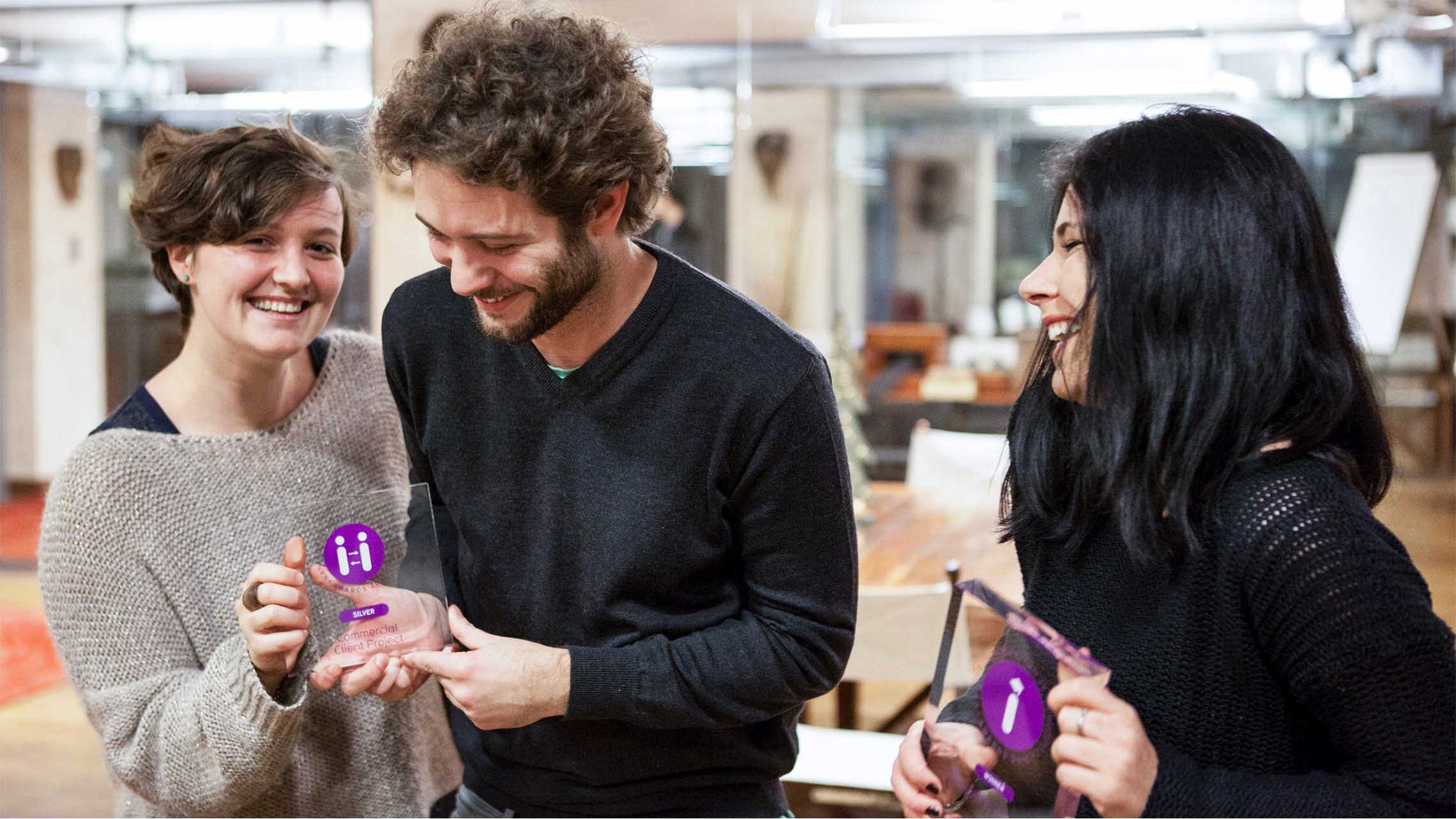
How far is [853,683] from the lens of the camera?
3.87m

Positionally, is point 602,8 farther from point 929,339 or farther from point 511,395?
point 511,395

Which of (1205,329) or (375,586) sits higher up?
(1205,329)

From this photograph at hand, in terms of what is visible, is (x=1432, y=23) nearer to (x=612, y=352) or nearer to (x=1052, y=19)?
(x=1052, y=19)

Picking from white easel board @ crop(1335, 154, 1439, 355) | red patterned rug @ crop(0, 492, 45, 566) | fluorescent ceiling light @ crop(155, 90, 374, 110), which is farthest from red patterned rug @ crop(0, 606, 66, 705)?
white easel board @ crop(1335, 154, 1439, 355)

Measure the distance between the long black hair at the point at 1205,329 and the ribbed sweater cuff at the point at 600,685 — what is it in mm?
583

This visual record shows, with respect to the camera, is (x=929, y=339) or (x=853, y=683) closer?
(x=853, y=683)

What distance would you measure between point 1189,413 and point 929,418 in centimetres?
517

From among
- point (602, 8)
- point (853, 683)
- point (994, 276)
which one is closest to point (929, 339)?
point (994, 276)

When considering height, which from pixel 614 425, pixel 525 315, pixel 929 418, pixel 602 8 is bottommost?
pixel 929 418

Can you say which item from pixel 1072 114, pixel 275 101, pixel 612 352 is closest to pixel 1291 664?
pixel 612 352

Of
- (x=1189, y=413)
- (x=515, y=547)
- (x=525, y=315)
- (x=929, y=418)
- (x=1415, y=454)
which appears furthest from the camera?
(x=1415, y=454)

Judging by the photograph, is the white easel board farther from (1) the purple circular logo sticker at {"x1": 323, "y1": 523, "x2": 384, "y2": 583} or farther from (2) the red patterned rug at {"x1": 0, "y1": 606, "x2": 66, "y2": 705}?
(2) the red patterned rug at {"x1": 0, "y1": 606, "x2": 66, "y2": 705}

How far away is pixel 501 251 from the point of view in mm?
1406

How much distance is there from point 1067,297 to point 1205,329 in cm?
13
